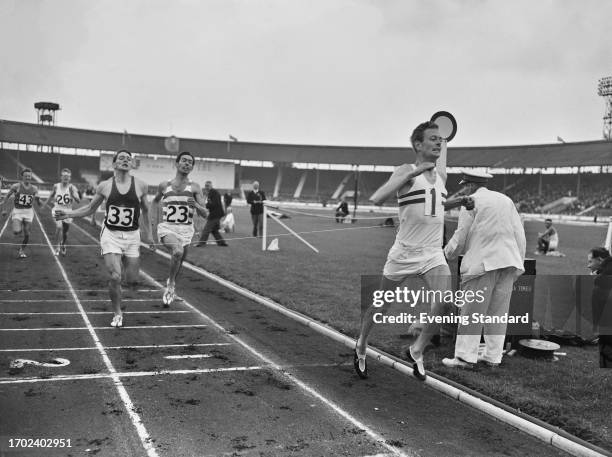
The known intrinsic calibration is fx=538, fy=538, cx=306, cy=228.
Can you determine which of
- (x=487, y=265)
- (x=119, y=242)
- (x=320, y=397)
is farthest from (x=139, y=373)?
(x=487, y=265)

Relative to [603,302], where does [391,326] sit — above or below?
below

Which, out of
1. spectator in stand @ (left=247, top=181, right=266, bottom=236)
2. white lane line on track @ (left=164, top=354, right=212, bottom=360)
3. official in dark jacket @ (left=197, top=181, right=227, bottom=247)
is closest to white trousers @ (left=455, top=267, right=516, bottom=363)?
white lane line on track @ (left=164, top=354, right=212, bottom=360)

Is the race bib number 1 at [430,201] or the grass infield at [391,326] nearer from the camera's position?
the grass infield at [391,326]

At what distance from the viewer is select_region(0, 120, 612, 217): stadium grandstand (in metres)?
61.1

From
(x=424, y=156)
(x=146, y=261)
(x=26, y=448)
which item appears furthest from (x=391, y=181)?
(x=146, y=261)

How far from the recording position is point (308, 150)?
267 ft

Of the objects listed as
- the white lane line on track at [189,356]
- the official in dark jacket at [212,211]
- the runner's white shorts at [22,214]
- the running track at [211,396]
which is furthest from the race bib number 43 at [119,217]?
the official in dark jacket at [212,211]

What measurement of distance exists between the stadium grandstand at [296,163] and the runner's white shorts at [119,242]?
56577 mm

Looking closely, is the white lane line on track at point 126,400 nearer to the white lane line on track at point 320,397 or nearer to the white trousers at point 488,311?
the white lane line on track at point 320,397

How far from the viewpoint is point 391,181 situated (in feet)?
16.1

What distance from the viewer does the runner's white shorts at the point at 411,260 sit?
498 cm

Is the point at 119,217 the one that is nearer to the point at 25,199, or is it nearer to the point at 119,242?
the point at 119,242

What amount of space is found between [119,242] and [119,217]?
0.33 m
